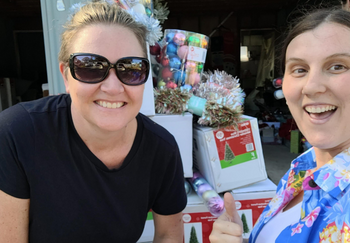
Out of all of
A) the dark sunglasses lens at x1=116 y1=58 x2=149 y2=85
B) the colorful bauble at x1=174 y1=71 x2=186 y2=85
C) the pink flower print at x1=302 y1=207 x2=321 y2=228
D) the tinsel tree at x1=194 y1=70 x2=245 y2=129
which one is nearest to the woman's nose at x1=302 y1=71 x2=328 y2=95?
the pink flower print at x1=302 y1=207 x2=321 y2=228

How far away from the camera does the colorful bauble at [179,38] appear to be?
2171mm

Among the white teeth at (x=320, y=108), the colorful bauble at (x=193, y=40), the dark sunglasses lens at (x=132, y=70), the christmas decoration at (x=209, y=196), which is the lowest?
the christmas decoration at (x=209, y=196)

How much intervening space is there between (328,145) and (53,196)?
112cm

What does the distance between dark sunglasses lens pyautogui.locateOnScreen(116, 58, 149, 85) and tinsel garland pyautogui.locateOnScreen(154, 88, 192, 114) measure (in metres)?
0.81

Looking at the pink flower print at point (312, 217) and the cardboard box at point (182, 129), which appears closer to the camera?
the pink flower print at point (312, 217)

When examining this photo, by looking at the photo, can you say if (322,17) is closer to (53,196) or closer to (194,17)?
(53,196)

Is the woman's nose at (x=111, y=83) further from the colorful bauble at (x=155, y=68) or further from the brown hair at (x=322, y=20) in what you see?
the colorful bauble at (x=155, y=68)

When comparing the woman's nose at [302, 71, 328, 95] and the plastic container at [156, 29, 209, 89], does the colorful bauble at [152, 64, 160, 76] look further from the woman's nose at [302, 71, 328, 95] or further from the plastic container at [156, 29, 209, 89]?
the woman's nose at [302, 71, 328, 95]

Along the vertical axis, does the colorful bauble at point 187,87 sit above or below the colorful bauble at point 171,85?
below

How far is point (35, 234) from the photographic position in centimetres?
117

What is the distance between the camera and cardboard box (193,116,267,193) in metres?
2.05

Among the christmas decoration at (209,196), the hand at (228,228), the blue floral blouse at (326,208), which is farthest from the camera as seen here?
the christmas decoration at (209,196)

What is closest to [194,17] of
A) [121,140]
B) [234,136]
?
[234,136]

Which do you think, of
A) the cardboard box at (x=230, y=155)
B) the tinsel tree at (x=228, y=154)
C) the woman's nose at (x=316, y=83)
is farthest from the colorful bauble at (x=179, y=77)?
the woman's nose at (x=316, y=83)
